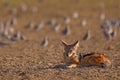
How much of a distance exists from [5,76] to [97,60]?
2.27 meters

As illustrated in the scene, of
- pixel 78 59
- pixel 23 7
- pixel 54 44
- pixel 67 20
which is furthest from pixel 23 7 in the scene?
pixel 78 59

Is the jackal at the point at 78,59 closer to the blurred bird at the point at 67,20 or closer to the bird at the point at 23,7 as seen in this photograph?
the blurred bird at the point at 67,20

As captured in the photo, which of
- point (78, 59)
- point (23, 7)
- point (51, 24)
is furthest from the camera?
point (23, 7)

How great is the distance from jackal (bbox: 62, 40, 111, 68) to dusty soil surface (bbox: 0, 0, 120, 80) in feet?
0.53

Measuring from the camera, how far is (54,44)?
20875 millimetres

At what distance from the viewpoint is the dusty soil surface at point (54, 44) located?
11655 mm

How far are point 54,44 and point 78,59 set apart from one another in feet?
28.1

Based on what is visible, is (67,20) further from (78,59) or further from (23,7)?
(78,59)

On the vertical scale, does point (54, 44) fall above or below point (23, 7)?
below

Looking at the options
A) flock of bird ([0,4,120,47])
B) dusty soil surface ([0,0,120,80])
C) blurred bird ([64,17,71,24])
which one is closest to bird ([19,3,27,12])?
flock of bird ([0,4,120,47])

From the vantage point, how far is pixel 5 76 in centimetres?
1155

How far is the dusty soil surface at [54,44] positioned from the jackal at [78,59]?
16 centimetres

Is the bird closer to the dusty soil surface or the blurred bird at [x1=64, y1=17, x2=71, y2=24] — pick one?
the dusty soil surface

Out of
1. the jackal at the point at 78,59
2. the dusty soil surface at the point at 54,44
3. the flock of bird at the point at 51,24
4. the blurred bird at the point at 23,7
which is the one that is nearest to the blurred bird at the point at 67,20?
the flock of bird at the point at 51,24
